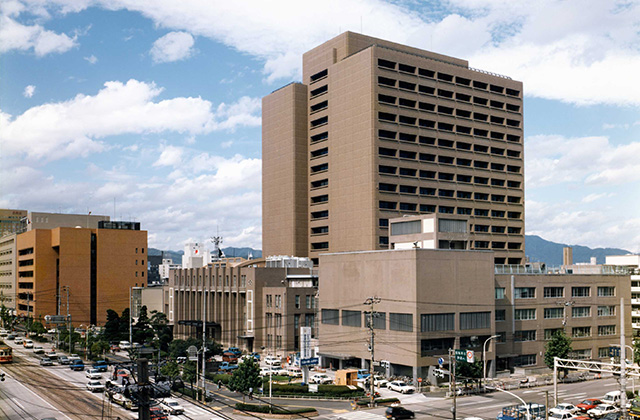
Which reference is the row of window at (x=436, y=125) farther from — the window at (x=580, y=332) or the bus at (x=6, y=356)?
the bus at (x=6, y=356)

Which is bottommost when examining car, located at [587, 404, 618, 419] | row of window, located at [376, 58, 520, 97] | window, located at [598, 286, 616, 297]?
car, located at [587, 404, 618, 419]

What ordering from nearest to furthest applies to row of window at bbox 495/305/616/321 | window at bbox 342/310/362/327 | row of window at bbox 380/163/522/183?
window at bbox 342/310/362/327
row of window at bbox 495/305/616/321
row of window at bbox 380/163/522/183

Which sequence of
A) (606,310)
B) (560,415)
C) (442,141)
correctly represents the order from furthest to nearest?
(442,141), (606,310), (560,415)

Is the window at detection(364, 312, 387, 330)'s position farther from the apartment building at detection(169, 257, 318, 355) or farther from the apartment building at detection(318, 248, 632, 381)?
the apartment building at detection(169, 257, 318, 355)

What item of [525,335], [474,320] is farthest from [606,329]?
[474,320]

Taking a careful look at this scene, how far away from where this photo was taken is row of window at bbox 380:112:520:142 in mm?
141375

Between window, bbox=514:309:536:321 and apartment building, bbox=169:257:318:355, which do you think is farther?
apartment building, bbox=169:257:318:355

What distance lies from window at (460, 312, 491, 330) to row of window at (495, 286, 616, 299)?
9291mm

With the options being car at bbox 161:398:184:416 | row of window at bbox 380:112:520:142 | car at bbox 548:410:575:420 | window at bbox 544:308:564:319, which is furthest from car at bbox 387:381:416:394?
row of window at bbox 380:112:520:142

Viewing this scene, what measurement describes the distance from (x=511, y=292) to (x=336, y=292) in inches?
1235

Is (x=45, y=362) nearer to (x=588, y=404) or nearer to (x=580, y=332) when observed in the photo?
(x=588, y=404)

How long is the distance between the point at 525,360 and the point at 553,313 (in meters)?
11.5

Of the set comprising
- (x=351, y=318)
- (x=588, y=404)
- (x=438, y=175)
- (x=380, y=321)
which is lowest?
(x=588, y=404)

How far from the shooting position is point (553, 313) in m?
115
